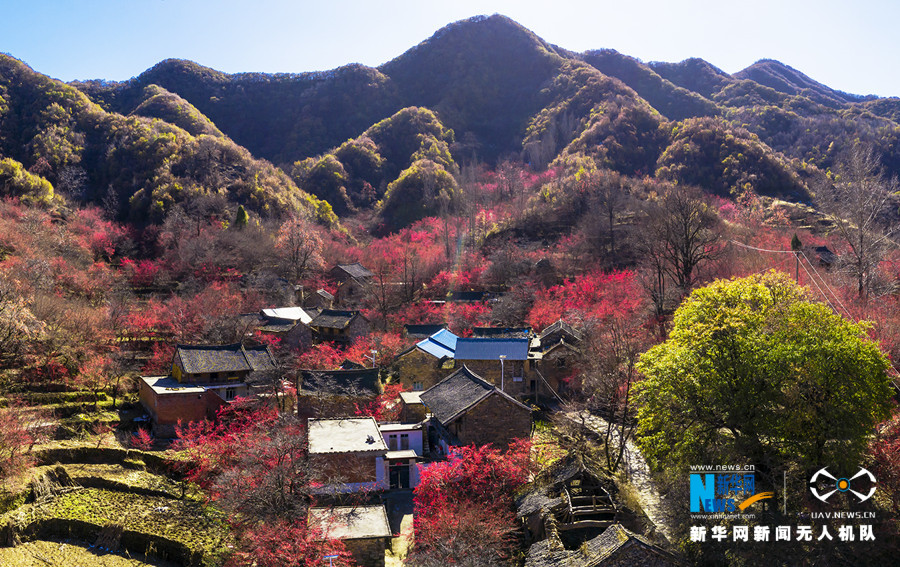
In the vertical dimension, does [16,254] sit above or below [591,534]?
above

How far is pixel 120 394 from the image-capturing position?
30234mm

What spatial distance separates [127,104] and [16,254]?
258ft

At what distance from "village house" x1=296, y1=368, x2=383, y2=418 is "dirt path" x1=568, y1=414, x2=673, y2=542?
10.6 meters

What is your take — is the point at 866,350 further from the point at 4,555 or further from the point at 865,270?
the point at 4,555

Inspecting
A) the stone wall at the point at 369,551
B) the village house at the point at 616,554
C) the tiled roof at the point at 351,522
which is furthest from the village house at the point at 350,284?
the village house at the point at 616,554

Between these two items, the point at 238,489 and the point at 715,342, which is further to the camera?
the point at 238,489

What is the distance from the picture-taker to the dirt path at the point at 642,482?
60.1ft

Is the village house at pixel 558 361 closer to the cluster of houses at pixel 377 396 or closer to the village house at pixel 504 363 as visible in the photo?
the cluster of houses at pixel 377 396

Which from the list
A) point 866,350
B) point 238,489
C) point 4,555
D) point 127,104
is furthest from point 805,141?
point 127,104

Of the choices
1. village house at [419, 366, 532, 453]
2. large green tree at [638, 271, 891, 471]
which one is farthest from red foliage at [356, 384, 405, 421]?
large green tree at [638, 271, 891, 471]

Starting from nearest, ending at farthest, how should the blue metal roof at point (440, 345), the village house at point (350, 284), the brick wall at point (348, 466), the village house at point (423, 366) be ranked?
the brick wall at point (348, 466)
the village house at point (423, 366)
the blue metal roof at point (440, 345)
the village house at point (350, 284)

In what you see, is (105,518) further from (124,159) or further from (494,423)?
(124,159)

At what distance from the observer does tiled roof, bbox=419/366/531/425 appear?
945 inches

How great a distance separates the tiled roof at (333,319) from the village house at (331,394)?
11216 mm
